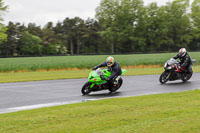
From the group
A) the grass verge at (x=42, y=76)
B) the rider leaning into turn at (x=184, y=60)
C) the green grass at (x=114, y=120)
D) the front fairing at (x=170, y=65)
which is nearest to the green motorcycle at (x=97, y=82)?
the front fairing at (x=170, y=65)

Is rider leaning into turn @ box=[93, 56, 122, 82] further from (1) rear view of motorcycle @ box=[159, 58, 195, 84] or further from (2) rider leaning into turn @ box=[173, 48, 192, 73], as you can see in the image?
(2) rider leaning into turn @ box=[173, 48, 192, 73]

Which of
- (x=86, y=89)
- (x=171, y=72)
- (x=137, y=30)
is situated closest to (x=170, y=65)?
(x=171, y=72)

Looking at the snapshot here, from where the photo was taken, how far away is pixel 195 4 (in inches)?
3511

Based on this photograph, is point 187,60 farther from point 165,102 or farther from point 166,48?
point 166,48

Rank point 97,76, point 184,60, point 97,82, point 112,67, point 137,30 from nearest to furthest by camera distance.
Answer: point 97,76, point 97,82, point 112,67, point 184,60, point 137,30

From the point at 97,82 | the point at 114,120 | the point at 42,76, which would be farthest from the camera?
the point at 42,76

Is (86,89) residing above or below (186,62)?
below

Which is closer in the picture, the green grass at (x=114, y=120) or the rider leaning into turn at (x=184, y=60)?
the green grass at (x=114, y=120)

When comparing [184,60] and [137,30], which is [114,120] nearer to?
[184,60]

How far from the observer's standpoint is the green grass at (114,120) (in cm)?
648

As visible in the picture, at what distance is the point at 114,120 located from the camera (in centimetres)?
740

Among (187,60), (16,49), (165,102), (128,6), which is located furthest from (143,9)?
(165,102)

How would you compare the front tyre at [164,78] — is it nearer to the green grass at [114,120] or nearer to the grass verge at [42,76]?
the grass verge at [42,76]

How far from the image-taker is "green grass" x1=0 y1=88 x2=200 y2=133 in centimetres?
648
